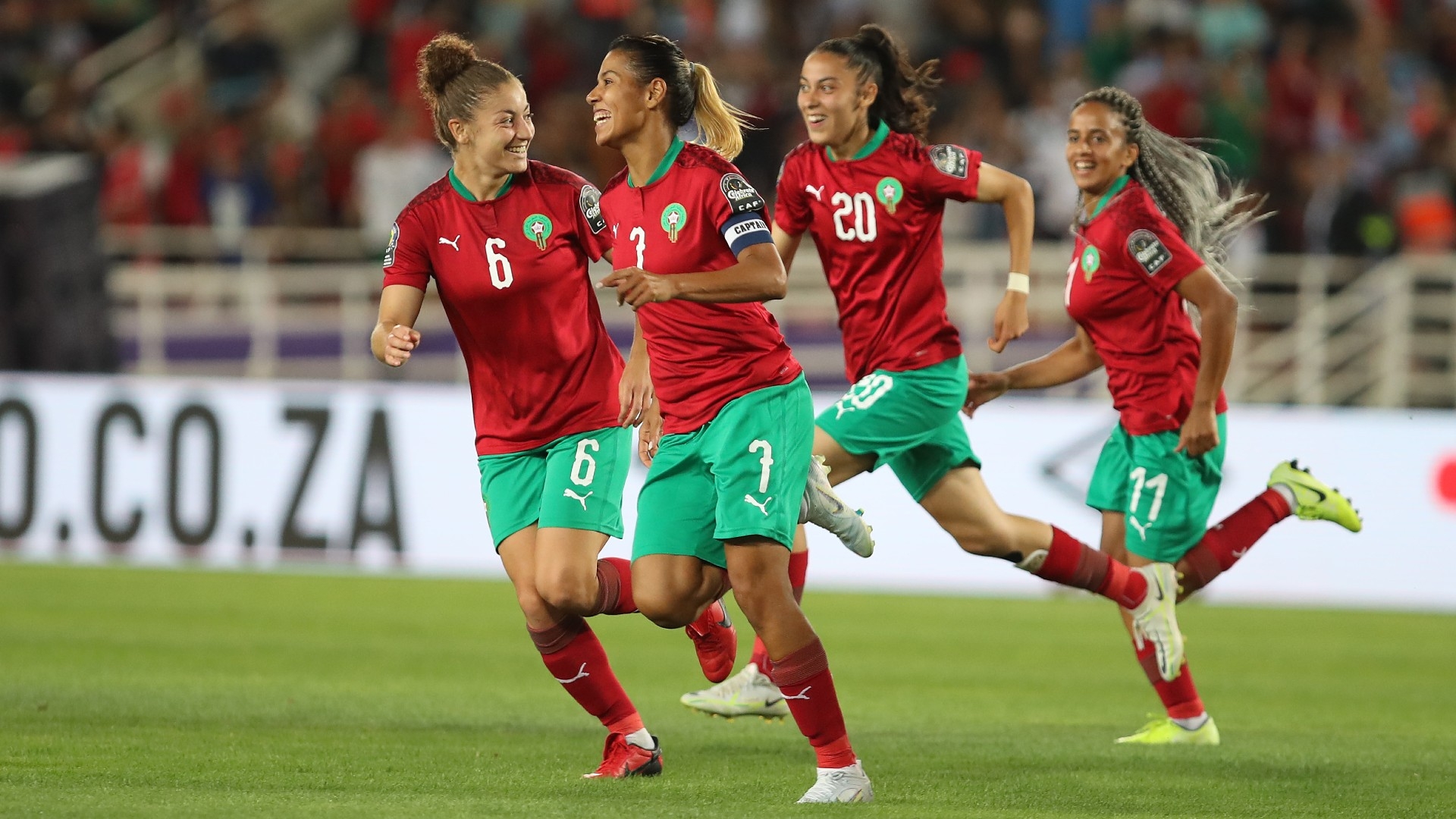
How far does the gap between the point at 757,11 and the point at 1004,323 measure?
11.4 meters

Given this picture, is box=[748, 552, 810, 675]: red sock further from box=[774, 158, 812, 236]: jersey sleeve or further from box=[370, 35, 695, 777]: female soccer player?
box=[774, 158, 812, 236]: jersey sleeve

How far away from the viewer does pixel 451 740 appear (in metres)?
6.84

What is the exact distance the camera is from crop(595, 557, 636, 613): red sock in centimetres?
621

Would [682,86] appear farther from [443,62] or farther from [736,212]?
[443,62]

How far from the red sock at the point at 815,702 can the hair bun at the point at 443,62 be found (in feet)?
7.11

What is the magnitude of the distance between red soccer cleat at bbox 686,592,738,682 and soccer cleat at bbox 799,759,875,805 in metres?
1.19

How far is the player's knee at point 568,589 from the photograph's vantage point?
5.99 meters

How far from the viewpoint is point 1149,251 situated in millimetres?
7117

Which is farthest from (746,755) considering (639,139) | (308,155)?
(308,155)

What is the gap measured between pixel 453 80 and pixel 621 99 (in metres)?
0.65

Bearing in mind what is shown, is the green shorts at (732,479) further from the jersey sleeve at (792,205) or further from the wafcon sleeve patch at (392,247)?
the jersey sleeve at (792,205)

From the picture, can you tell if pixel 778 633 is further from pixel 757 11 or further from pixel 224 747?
pixel 757 11

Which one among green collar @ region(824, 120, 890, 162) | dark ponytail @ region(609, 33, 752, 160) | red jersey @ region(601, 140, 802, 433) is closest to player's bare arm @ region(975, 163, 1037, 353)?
green collar @ region(824, 120, 890, 162)

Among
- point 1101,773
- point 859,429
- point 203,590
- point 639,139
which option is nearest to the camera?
point 639,139
